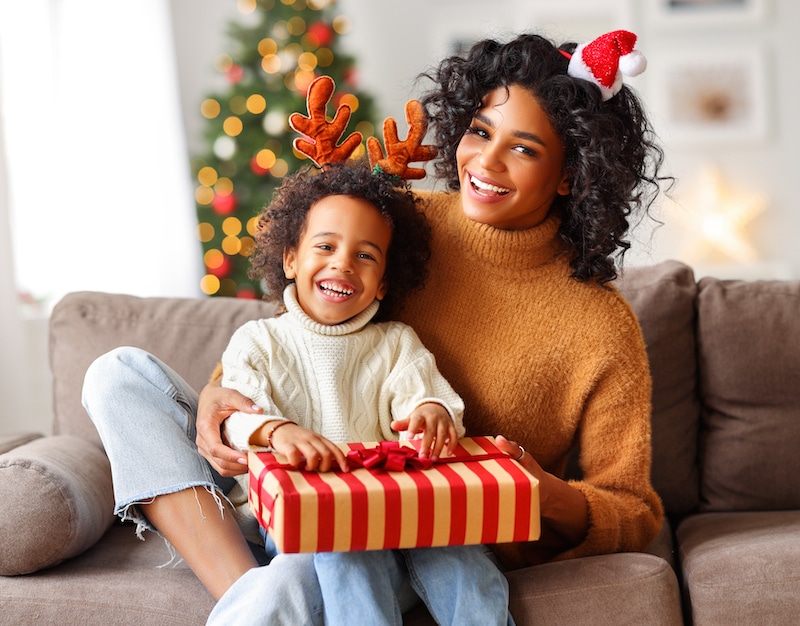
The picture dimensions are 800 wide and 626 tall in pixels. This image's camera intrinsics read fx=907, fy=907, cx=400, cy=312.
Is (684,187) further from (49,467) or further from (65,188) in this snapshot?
(49,467)

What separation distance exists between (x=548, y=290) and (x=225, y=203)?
2580 millimetres

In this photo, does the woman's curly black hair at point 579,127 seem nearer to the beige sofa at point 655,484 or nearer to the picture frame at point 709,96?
the beige sofa at point 655,484

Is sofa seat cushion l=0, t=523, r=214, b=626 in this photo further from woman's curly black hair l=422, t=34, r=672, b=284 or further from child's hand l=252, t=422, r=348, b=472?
woman's curly black hair l=422, t=34, r=672, b=284

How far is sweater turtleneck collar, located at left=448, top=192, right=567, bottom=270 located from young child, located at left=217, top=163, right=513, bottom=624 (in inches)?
3.8

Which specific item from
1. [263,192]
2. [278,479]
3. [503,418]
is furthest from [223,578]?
[263,192]

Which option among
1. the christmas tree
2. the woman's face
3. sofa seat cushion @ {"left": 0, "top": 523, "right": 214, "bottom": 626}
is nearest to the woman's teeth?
the woman's face

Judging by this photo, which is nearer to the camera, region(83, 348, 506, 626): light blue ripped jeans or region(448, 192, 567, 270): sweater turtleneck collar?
region(83, 348, 506, 626): light blue ripped jeans

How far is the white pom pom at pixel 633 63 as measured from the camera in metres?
1.60

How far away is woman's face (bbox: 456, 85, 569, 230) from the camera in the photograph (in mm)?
1656

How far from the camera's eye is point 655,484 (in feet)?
6.78

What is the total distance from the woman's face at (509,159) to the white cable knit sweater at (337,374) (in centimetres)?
29

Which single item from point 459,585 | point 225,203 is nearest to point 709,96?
point 225,203

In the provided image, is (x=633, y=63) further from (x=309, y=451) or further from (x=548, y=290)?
(x=309, y=451)

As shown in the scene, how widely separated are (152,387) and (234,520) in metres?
0.28
